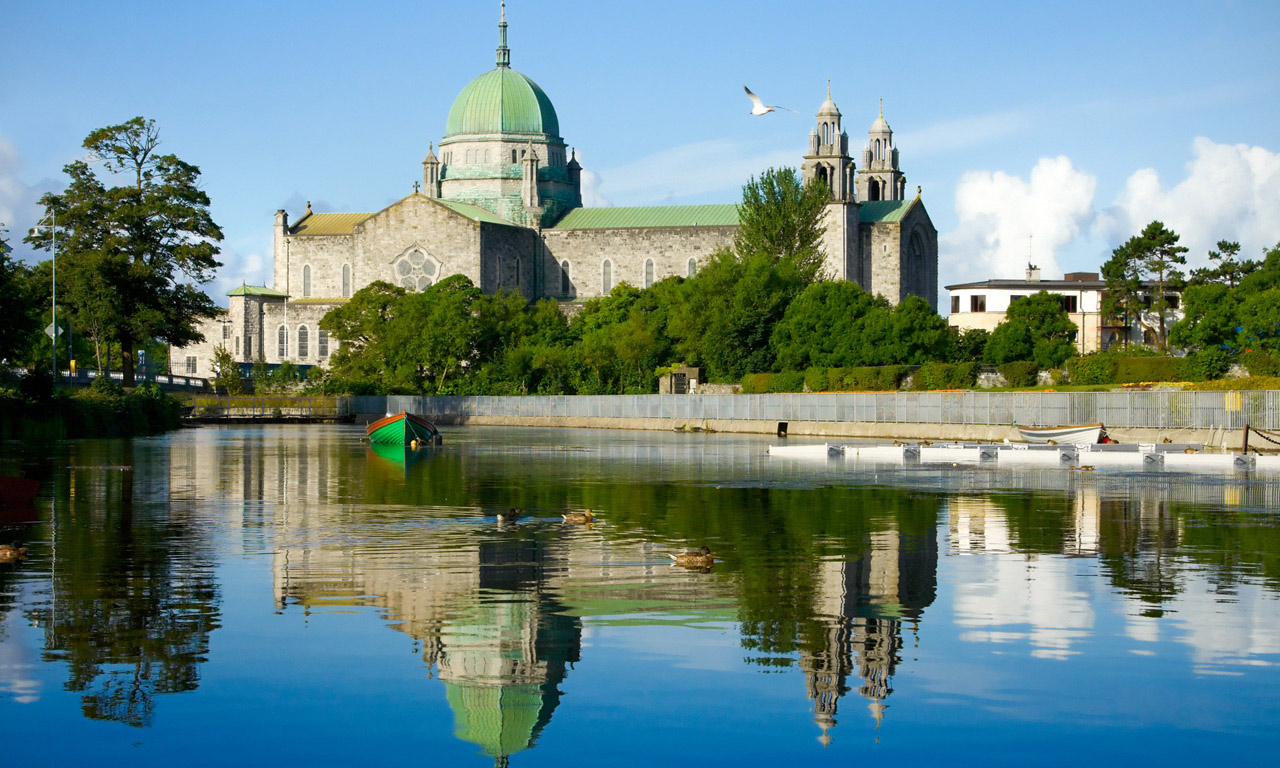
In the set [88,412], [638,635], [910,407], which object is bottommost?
[638,635]

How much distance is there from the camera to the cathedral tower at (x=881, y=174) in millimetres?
110625

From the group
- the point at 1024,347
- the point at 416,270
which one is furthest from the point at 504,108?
the point at 1024,347

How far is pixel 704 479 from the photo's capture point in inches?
1246

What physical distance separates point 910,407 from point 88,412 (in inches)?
1214

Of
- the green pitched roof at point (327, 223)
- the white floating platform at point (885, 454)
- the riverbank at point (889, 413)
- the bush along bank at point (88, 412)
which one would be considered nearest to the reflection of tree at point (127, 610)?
the white floating platform at point (885, 454)

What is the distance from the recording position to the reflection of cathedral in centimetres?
1018

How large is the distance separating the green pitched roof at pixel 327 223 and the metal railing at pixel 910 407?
1306 inches

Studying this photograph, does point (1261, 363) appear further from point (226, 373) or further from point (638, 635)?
point (226, 373)

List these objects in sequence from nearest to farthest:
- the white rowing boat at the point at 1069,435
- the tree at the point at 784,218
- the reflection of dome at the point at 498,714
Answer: the reflection of dome at the point at 498,714 < the white rowing boat at the point at 1069,435 < the tree at the point at 784,218

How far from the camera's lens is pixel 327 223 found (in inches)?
4643

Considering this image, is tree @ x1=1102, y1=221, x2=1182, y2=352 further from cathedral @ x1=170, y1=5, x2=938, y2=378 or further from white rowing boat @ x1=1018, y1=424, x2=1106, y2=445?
white rowing boat @ x1=1018, y1=424, x2=1106, y2=445

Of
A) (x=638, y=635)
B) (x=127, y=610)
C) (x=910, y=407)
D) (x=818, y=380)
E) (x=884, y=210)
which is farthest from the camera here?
(x=884, y=210)

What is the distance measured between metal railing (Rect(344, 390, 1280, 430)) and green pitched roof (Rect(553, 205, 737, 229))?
3135 cm

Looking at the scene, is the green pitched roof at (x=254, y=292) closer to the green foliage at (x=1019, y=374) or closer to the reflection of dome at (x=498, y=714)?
the green foliage at (x=1019, y=374)
